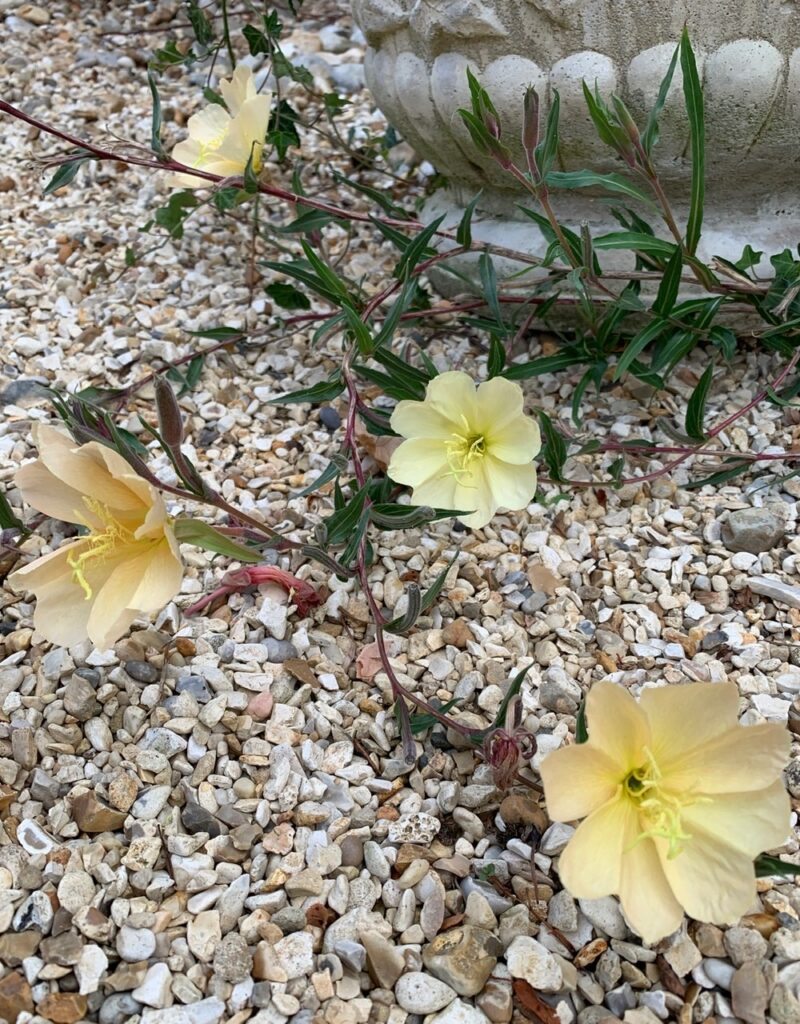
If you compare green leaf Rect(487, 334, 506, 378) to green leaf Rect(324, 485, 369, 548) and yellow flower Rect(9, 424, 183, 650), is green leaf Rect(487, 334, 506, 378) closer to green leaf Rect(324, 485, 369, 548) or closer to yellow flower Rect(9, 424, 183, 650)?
green leaf Rect(324, 485, 369, 548)

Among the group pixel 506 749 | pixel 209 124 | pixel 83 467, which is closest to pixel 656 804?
pixel 506 749

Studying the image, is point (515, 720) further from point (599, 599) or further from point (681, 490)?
point (681, 490)

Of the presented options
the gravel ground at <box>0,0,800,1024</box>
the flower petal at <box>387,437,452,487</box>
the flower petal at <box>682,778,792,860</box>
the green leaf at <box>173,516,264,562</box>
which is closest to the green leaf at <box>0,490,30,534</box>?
the gravel ground at <box>0,0,800,1024</box>

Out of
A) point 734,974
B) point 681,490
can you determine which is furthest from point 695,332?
point 734,974

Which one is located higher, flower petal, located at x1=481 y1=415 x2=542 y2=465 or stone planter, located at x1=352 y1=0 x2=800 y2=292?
stone planter, located at x1=352 y1=0 x2=800 y2=292

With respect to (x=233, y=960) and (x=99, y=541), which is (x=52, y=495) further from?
(x=233, y=960)

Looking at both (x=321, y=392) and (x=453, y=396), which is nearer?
(x=453, y=396)
